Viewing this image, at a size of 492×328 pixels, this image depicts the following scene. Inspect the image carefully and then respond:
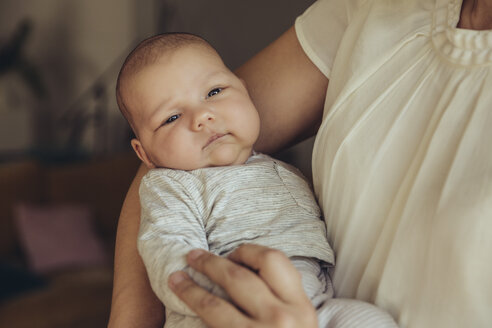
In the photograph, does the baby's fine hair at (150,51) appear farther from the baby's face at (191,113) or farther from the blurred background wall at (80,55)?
the blurred background wall at (80,55)

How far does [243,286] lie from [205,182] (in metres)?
0.28

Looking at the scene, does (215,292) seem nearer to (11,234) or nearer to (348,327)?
(348,327)

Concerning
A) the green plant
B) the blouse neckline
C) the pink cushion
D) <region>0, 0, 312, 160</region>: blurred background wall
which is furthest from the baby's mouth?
the green plant

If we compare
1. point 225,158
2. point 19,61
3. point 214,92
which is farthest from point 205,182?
point 19,61

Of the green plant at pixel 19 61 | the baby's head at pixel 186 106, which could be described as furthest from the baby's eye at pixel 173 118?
the green plant at pixel 19 61

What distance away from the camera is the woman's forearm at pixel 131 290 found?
93 centimetres

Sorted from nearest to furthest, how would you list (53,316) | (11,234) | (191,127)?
(191,127) → (53,316) → (11,234)

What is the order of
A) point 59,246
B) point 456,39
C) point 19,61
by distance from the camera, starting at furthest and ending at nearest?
point 19,61 < point 59,246 < point 456,39

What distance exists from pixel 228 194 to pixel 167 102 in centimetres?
22

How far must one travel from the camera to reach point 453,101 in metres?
0.77

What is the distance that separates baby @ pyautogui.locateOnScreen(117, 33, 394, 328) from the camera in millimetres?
812

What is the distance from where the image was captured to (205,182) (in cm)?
92

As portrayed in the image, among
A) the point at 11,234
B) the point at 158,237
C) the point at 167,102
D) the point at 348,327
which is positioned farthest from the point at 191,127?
the point at 11,234

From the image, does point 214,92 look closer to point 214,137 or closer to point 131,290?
point 214,137
